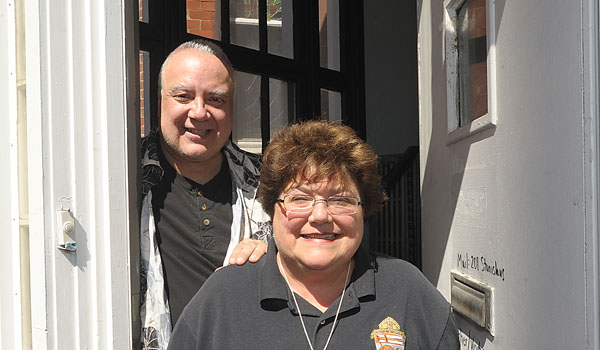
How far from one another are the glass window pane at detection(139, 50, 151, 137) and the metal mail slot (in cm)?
184

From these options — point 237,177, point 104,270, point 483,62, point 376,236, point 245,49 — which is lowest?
point 376,236

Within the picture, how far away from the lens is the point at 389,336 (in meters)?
1.95

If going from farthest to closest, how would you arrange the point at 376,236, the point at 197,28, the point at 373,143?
1. the point at 373,143
2. the point at 376,236
3. the point at 197,28

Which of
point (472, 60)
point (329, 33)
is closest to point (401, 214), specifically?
point (329, 33)

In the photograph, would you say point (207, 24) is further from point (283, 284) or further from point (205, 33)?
point (283, 284)

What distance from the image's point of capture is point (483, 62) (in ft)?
8.59

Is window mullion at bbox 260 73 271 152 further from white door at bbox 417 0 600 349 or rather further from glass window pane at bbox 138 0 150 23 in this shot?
white door at bbox 417 0 600 349

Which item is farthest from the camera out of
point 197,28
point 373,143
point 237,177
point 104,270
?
point 373,143

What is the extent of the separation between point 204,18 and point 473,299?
2.66m

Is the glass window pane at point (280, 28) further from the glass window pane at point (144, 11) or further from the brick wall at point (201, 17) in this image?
the glass window pane at point (144, 11)

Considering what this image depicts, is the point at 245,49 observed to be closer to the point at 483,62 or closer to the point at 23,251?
the point at 483,62

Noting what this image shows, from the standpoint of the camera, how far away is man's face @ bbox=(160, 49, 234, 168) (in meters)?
2.37

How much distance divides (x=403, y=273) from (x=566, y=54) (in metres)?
0.82

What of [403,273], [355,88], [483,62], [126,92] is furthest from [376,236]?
[126,92]
